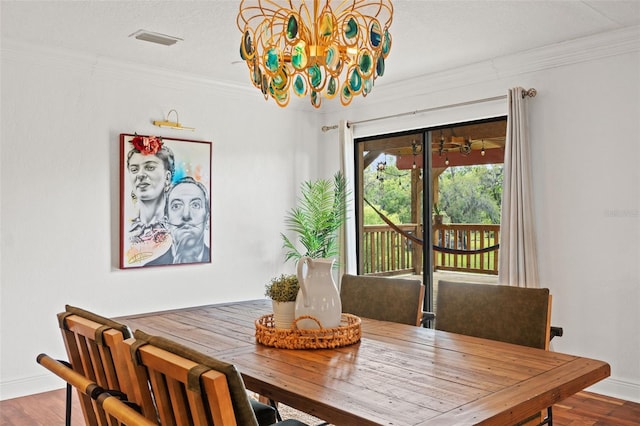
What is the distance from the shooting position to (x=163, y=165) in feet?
15.8

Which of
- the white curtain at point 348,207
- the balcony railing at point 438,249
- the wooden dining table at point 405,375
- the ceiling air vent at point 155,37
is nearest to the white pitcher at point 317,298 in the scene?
the wooden dining table at point 405,375

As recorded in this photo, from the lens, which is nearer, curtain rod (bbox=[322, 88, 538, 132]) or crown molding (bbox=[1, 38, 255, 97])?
crown molding (bbox=[1, 38, 255, 97])

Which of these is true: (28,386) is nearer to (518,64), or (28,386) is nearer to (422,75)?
(422,75)

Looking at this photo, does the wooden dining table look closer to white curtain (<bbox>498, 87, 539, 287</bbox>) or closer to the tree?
white curtain (<bbox>498, 87, 539, 287</bbox>)

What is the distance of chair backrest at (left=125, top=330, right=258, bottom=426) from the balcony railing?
3603 millimetres

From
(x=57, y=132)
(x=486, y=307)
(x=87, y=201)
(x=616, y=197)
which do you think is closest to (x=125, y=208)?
(x=87, y=201)

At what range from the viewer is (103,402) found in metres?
1.77

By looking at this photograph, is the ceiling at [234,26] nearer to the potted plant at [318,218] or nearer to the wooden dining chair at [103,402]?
the potted plant at [318,218]

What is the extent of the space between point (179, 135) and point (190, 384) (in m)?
3.84

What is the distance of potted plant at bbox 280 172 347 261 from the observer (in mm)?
5543

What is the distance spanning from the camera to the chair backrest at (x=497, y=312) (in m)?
2.58

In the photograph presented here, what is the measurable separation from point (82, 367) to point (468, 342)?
1.50 m

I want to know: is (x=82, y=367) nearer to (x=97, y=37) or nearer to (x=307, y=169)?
(x=97, y=37)

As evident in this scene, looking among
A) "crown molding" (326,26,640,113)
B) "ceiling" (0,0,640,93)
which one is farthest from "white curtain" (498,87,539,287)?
"ceiling" (0,0,640,93)
